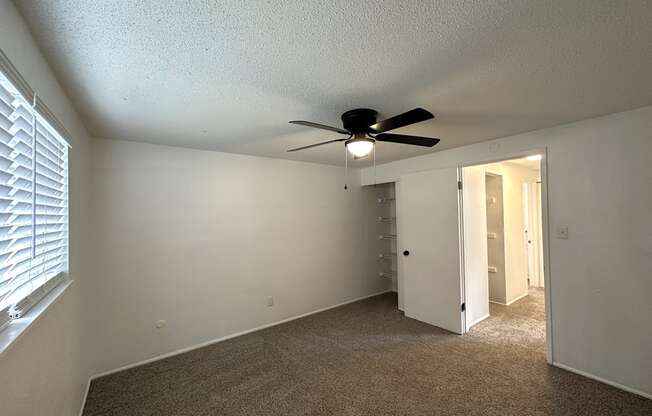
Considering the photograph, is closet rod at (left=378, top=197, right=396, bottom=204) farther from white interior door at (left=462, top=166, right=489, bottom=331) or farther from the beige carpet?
the beige carpet

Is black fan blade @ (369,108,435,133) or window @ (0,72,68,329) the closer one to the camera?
window @ (0,72,68,329)

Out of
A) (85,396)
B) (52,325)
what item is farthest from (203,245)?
(52,325)

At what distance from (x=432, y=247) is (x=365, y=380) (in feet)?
6.29

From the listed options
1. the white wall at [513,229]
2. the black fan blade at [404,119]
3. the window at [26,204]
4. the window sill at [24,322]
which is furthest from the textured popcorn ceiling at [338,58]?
the white wall at [513,229]

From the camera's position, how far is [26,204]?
3.95ft

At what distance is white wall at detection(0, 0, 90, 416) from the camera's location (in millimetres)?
996

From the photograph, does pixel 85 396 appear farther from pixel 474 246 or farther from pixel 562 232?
pixel 562 232

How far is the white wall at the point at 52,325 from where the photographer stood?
1.00 meters

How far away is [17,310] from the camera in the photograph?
43.8 inches

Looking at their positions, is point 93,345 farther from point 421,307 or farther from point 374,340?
point 421,307

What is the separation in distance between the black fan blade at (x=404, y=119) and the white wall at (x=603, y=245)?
1.83m

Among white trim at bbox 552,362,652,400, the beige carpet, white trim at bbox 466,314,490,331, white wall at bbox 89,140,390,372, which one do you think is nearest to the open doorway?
white trim at bbox 466,314,490,331

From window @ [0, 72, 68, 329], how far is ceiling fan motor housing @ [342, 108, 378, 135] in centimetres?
173

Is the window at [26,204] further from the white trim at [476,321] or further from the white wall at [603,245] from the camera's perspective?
the white trim at [476,321]
